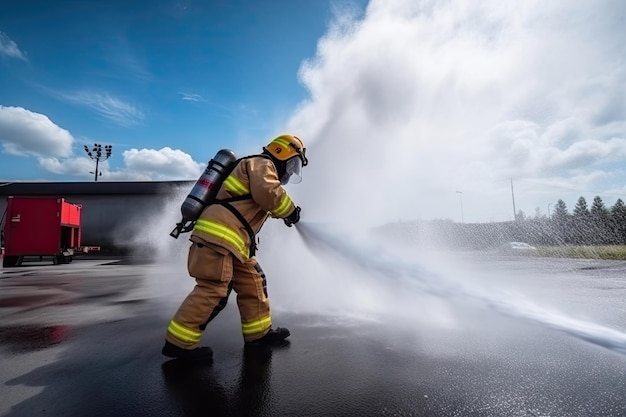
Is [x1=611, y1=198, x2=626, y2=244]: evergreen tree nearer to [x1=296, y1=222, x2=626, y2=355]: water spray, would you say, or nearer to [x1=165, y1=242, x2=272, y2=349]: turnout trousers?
[x1=296, y1=222, x2=626, y2=355]: water spray

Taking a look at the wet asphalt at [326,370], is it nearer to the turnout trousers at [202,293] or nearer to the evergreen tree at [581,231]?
the turnout trousers at [202,293]

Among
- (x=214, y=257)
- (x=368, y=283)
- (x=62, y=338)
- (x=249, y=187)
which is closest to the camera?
(x=214, y=257)

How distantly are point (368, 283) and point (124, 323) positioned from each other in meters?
2.92

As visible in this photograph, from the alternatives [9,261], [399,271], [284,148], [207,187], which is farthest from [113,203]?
[284,148]

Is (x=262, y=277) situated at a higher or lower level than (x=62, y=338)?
higher

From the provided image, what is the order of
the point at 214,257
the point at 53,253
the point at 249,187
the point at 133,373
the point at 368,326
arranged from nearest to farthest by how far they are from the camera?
the point at 133,373 → the point at 214,257 → the point at 249,187 → the point at 368,326 → the point at 53,253

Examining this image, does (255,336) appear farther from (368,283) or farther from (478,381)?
(368,283)

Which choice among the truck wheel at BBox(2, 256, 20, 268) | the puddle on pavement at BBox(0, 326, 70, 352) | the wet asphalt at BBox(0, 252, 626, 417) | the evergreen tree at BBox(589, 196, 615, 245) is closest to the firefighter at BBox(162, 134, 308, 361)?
the wet asphalt at BBox(0, 252, 626, 417)

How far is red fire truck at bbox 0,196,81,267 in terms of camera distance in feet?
42.1

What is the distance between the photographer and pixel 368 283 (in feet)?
15.5

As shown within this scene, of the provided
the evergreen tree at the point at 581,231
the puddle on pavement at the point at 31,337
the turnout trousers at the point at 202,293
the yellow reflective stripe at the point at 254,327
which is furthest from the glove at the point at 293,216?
the evergreen tree at the point at 581,231

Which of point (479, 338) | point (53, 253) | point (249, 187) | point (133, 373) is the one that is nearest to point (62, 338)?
point (133, 373)

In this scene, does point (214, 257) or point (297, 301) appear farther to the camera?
point (297, 301)

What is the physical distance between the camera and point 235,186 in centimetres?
286
